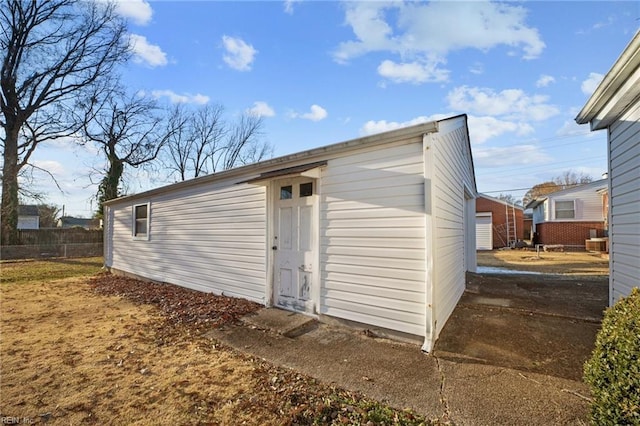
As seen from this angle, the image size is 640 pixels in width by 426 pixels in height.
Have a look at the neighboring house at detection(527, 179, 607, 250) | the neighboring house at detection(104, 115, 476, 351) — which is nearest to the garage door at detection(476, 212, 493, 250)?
the neighboring house at detection(527, 179, 607, 250)

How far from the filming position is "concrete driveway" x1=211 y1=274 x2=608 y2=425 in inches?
100

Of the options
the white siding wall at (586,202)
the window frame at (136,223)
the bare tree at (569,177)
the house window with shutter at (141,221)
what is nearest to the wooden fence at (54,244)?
the window frame at (136,223)

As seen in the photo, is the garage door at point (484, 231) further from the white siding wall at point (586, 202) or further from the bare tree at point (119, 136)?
the bare tree at point (119, 136)

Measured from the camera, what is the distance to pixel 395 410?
8.28ft

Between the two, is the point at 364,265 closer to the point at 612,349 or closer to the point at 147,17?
the point at 612,349

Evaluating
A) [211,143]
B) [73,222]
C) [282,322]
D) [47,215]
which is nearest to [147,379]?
[282,322]

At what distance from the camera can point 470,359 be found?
134 inches

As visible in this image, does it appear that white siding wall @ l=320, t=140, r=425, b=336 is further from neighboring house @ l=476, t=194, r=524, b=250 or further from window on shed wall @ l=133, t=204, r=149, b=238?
neighboring house @ l=476, t=194, r=524, b=250

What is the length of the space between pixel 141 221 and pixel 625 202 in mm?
11511

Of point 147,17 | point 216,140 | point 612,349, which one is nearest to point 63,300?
point 147,17

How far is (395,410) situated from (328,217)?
273cm

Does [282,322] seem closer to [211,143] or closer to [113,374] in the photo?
[113,374]

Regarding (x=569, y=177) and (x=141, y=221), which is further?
(x=569, y=177)

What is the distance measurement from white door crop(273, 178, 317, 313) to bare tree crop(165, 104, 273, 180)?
2508 centimetres
